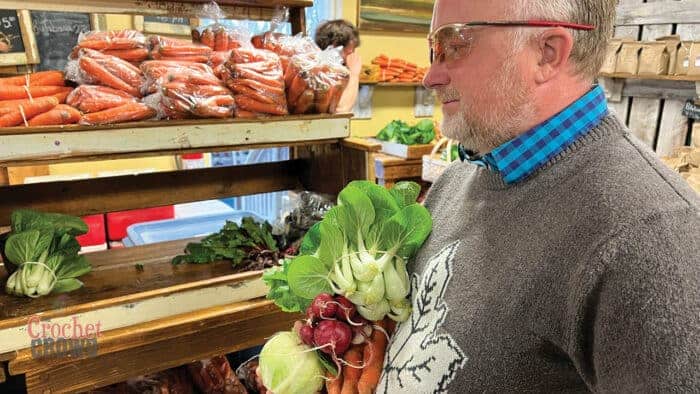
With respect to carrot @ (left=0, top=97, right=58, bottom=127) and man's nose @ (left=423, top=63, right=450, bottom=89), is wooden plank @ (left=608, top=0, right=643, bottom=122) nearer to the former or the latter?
man's nose @ (left=423, top=63, right=450, bottom=89)

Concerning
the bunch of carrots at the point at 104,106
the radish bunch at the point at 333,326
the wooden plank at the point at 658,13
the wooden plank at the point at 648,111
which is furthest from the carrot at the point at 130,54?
the wooden plank at the point at 648,111

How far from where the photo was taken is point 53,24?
4.29m

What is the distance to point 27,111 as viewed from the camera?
154cm

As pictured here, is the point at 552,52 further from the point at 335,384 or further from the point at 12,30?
the point at 12,30

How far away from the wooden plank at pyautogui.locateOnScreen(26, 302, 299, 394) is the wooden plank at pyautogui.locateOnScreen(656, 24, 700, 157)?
3.86 meters

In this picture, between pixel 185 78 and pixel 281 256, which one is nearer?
pixel 185 78

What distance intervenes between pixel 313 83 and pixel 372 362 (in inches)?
42.0

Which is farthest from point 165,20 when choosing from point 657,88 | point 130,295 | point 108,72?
point 657,88

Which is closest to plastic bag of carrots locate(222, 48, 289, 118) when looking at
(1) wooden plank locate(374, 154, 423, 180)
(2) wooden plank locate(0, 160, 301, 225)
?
(2) wooden plank locate(0, 160, 301, 225)

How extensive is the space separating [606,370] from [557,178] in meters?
0.35

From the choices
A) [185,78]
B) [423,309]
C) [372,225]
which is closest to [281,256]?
[185,78]

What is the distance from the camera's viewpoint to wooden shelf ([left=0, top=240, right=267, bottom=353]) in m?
1.63

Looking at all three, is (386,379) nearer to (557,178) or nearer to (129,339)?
(557,178)

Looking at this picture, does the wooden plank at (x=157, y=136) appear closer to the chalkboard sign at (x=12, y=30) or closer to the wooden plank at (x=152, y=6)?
the wooden plank at (x=152, y=6)
